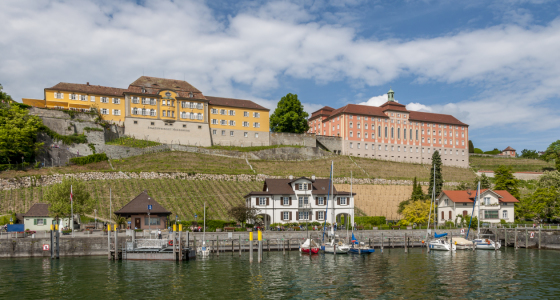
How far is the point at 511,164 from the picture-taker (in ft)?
415

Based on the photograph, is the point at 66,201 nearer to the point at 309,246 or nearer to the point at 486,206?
the point at 309,246

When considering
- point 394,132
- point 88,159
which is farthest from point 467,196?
point 88,159

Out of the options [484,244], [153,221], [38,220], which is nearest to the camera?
[484,244]

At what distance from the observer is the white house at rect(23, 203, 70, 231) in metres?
57.4

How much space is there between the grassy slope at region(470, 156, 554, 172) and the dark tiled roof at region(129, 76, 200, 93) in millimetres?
80852

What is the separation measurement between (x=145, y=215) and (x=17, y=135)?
32.6 metres

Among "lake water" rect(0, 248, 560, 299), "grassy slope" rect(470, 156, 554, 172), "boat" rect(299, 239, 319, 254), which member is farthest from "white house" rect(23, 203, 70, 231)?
"grassy slope" rect(470, 156, 554, 172)

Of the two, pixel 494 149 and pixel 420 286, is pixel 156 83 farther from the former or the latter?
pixel 494 149

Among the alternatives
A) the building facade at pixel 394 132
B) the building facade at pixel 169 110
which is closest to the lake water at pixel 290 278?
the building facade at pixel 169 110

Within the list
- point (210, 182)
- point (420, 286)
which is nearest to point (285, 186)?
point (210, 182)

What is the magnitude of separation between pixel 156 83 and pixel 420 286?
83866 millimetres

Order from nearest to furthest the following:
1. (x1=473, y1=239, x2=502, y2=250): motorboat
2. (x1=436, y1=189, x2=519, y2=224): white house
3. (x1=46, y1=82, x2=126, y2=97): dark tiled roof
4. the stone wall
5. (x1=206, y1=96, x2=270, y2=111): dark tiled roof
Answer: (x1=473, y1=239, x2=502, y2=250): motorboat
(x1=436, y1=189, x2=519, y2=224): white house
(x1=46, y1=82, x2=126, y2=97): dark tiled roof
(x1=206, y1=96, x2=270, y2=111): dark tiled roof
the stone wall

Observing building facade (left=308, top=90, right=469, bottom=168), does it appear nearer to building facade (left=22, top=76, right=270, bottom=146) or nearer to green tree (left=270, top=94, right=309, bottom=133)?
green tree (left=270, top=94, right=309, bottom=133)

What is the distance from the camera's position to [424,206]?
223 ft
